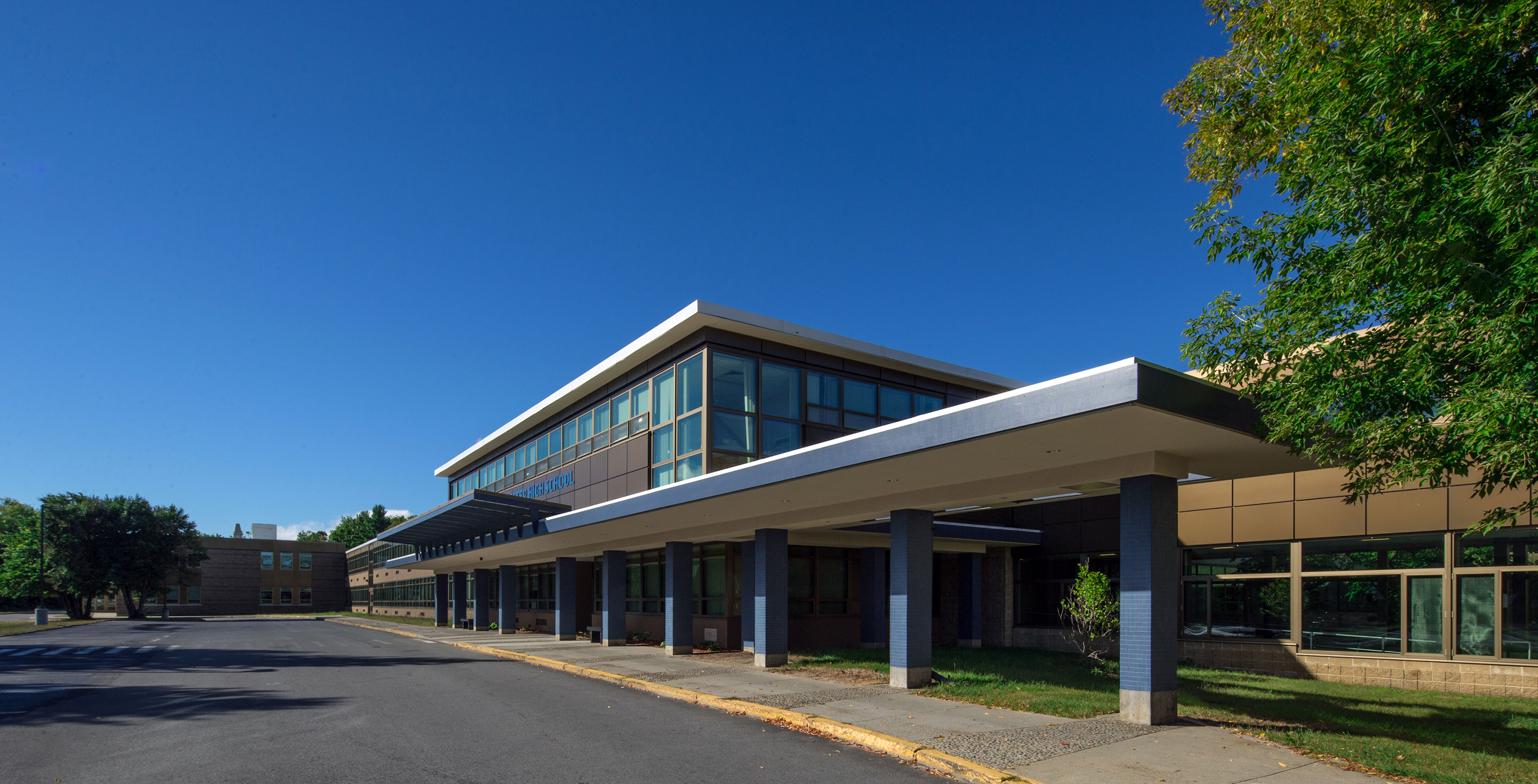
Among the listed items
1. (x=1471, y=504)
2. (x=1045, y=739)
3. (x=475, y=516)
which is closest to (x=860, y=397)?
(x=475, y=516)

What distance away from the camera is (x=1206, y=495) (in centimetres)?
2312

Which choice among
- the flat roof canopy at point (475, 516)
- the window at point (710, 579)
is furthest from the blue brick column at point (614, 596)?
the window at point (710, 579)

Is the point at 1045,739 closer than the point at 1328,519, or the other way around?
the point at 1045,739

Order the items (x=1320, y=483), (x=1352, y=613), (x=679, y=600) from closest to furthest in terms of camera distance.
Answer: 1. (x=1352, y=613)
2. (x=1320, y=483)
3. (x=679, y=600)

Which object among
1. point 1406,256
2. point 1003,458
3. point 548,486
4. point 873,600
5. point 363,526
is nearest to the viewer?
point 1406,256

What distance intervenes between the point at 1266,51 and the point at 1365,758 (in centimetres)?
1020

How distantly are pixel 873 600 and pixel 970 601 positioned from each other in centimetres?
398

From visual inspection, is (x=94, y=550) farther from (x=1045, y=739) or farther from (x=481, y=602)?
(x=1045, y=739)

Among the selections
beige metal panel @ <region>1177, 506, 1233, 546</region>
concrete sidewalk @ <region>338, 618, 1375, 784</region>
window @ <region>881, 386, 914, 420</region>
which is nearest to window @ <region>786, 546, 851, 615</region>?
window @ <region>881, 386, 914, 420</region>

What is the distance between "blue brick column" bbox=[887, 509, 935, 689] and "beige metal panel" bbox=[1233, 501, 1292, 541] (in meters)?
9.69

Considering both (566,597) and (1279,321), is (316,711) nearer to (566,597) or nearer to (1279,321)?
(1279,321)

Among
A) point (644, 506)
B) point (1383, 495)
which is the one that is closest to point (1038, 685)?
point (1383, 495)

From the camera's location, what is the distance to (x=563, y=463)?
35344 mm

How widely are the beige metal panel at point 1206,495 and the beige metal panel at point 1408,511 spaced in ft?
11.1
